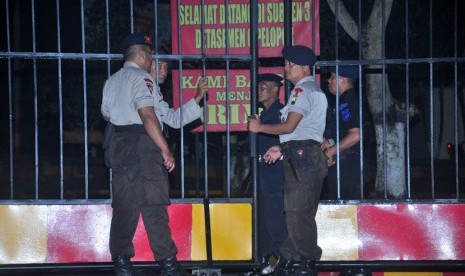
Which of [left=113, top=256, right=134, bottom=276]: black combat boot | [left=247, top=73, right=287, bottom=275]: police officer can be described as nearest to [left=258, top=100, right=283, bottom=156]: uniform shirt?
[left=247, top=73, right=287, bottom=275]: police officer

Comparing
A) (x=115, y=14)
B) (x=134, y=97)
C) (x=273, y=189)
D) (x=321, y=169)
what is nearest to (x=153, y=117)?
(x=134, y=97)

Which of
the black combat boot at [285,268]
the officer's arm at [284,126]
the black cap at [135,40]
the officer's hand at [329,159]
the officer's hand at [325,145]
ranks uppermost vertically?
the black cap at [135,40]

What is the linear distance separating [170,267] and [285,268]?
2.96ft

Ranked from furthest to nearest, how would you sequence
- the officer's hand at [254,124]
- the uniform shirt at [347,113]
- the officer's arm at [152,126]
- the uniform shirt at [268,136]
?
the uniform shirt at [268,136], the uniform shirt at [347,113], the officer's hand at [254,124], the officer's arm at [152,126]

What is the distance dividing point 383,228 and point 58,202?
99.8 inches

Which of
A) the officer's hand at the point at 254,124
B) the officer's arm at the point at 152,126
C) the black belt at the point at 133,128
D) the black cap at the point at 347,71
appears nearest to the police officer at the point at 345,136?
the black cap at the point at 347,71

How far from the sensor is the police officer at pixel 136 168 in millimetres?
6250

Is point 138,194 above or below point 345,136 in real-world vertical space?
below

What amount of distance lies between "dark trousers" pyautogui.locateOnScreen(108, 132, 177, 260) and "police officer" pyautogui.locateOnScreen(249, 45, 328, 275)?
80 cm

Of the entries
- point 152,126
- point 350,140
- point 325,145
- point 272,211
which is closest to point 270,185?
point 272,211

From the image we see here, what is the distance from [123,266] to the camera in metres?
6.37

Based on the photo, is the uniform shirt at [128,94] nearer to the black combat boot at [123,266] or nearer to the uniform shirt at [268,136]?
the black combat boot at [123,266]

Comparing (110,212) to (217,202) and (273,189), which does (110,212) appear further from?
(273,189)

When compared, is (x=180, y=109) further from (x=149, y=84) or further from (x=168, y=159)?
(x=168, y=159)
